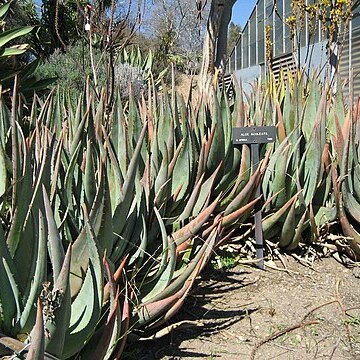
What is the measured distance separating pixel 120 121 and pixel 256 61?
53.1 feet

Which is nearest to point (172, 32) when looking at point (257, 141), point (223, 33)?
point (223, 33)

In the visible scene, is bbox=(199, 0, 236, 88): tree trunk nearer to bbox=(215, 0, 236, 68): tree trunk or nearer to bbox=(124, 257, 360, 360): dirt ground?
bbox=(215, 0, 236, 68): tree trunk

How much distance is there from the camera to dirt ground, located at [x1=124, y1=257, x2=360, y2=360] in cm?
201

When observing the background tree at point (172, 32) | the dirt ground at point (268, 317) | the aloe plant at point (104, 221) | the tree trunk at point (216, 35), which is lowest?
the dirt ground at point (268, 317)

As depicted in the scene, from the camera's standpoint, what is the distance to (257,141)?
2.81 meters

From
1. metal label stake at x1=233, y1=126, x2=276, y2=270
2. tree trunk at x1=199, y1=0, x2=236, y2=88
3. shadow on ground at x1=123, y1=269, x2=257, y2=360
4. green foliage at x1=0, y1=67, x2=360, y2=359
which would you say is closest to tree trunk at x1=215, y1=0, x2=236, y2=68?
tree trunk at x1=199, y1=0, x2=236, y2=88

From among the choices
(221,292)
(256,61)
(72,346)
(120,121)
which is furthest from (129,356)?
(256,61)

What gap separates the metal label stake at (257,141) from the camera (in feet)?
9.07

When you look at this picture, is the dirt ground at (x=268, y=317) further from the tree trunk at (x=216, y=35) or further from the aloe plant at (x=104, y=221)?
the tree trunk at (x=216, y=35)

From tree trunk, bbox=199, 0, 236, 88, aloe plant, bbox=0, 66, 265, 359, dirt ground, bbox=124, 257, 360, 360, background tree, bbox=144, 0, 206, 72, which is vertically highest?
background tree, bbox=144, 0, 206, 72

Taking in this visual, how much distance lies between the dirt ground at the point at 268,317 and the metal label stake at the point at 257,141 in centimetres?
14

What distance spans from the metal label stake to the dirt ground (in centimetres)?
14

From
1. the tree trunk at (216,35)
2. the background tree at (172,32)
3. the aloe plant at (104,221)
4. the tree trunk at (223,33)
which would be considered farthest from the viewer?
the background tree at (172,32)

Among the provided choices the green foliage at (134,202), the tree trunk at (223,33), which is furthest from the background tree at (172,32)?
the green foliage at (134,202)
